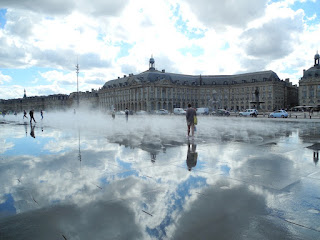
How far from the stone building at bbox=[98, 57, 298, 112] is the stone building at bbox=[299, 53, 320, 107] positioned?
7583 millimetres

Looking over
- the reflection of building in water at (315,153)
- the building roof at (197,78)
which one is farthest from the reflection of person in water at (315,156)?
the building roof at (197,78)

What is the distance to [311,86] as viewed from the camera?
107625mm

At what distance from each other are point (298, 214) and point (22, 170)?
6.56 m

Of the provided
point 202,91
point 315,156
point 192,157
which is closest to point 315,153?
point 315,156

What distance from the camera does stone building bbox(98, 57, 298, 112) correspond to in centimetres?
10812

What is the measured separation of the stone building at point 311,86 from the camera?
105875 millimetres

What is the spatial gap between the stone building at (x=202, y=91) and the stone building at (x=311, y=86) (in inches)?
299

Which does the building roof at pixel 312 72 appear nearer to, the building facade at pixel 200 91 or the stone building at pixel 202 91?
the building facade at pixel 200 91

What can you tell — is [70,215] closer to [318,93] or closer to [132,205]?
[132,205]

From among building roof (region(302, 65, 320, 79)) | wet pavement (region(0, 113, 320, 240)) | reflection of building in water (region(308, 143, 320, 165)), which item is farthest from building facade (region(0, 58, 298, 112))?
wet pavement (region(0, 113, 320, 240))

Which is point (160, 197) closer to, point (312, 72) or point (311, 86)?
point (311, 86)

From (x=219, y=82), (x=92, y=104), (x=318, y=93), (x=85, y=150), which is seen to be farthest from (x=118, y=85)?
(x=85, y=150)

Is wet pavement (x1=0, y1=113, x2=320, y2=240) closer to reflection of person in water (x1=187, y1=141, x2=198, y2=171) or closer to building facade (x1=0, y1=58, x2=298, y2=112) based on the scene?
reflection of person in water (x1=187, y1=141, x2=198, y2=171)

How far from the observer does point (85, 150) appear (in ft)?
32.4
